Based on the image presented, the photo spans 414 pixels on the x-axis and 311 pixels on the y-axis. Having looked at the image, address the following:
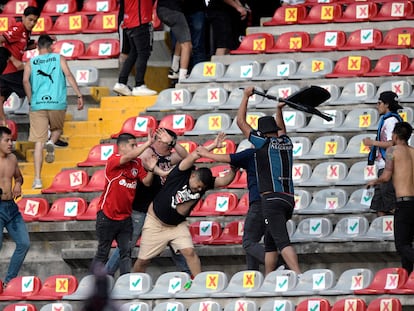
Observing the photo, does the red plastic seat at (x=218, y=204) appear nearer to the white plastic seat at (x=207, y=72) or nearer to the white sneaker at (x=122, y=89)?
the white plastic seat at (x=207, y=72)

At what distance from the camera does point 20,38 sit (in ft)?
38.0

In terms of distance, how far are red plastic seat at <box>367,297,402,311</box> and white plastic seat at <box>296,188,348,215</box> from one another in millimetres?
1962

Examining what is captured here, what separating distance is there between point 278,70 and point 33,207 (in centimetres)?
314

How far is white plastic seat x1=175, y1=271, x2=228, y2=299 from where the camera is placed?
8.10 m

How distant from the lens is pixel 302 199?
31.4 feet

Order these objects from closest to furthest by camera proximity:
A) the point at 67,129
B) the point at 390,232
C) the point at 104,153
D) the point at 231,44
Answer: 1. the point at 390,232
2. the point at 104,153
3. the point at 67,129
4. the point at 231,44

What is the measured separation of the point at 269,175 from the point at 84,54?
5339mm

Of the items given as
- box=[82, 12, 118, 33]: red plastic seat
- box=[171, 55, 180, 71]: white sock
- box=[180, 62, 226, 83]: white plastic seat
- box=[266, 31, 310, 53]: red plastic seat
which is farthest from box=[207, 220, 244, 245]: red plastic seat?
box=[82, 12, 118, 33]: red plastic seat

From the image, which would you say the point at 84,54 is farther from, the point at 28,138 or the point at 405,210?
the point at 405,210

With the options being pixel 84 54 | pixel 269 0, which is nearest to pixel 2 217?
pixel 84 54

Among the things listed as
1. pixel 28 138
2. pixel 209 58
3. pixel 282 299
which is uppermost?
pixel 209 58

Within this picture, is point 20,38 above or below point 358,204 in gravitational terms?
above

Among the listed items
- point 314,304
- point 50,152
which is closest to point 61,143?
point 50,152

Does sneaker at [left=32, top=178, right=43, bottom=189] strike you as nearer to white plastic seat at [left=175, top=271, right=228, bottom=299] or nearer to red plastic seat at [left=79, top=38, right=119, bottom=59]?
red plastic seat at [left=79, top=38, right=119, bottom=59]
